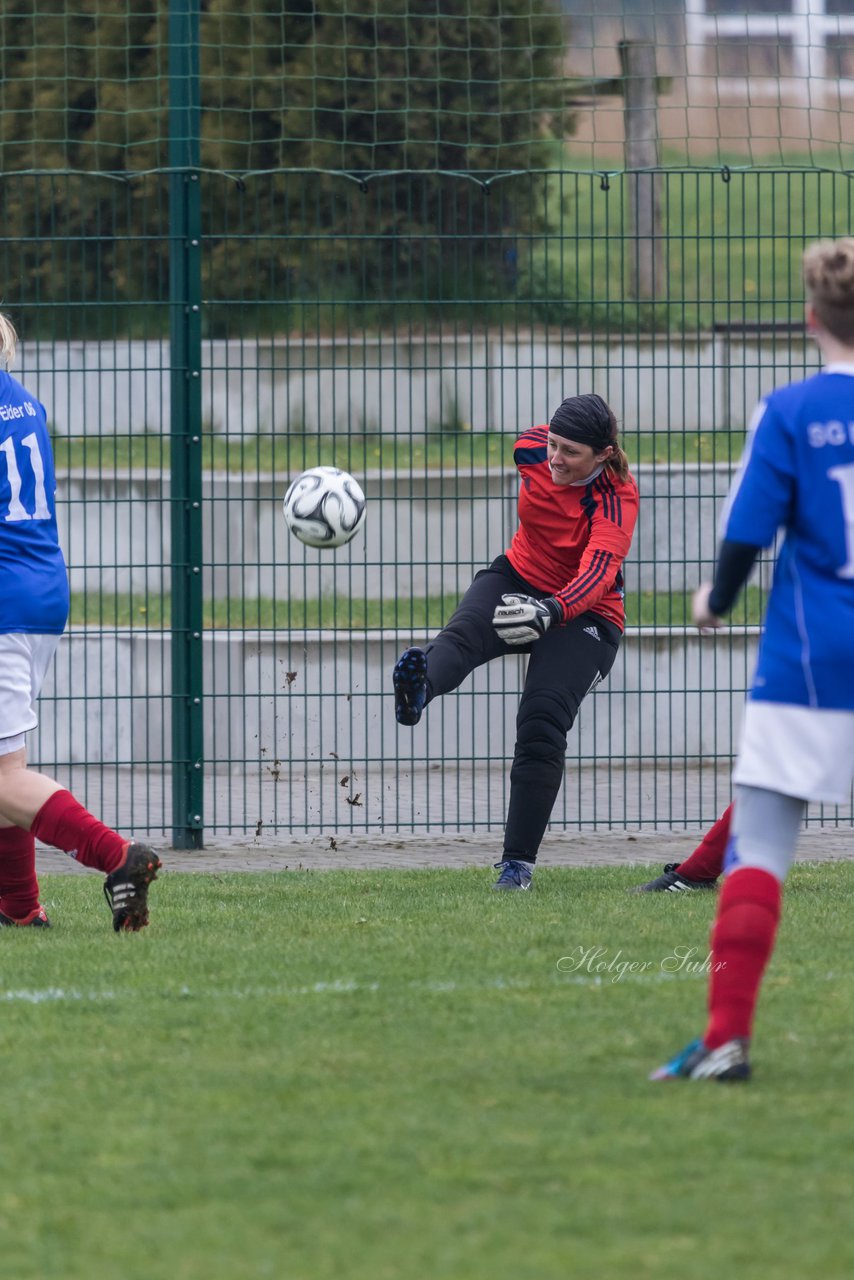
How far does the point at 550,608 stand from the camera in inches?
263

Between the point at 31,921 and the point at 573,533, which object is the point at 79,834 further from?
the point at 573,533

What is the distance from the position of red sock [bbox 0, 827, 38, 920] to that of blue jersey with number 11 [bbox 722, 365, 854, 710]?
9.45 feet

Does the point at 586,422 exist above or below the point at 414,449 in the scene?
below

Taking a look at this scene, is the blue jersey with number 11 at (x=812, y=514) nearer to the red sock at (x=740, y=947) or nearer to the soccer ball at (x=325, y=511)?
the red sock at (x=740, y=947)

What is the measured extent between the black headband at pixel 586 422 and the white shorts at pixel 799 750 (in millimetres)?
2882

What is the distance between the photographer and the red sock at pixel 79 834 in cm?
559

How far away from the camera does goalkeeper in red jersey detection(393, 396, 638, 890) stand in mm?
6684

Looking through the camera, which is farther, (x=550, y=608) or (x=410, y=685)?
(x=550, y=608)

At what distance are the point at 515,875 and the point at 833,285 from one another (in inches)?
134

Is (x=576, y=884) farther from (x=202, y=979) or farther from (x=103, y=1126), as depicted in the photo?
(x=103, y=1126)

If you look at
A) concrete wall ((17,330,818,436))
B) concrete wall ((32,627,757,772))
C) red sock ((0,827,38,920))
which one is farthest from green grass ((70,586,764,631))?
red sock ((0,827,38,920))

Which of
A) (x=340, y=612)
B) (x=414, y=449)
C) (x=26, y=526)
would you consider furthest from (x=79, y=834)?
(x=340, y=612)

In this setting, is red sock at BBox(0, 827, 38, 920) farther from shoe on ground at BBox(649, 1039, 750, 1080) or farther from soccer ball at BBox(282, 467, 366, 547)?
shoe on ground at BBox(649, 1039, 750, 1080)

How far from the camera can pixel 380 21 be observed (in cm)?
1842
